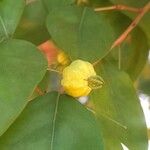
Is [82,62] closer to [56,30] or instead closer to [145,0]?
[56,30]

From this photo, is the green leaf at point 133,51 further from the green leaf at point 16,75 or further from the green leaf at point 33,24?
the green leaf at point 16,75

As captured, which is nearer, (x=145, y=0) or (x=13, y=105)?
(x=13, y=105)

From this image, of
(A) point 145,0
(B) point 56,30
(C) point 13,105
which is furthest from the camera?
(A) point 145,0

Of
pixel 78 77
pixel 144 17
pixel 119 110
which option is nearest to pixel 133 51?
pixel 144 17

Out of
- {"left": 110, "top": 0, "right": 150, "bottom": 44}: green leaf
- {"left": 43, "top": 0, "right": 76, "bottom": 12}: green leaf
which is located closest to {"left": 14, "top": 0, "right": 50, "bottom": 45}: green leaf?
{"left": 43, "top": 0, "right": 76, "bottom": 12}: green leaf

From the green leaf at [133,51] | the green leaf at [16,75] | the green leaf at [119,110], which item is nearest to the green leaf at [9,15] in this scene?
the green leaf at [16,75]

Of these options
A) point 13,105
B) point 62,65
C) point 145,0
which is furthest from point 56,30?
point 145,0

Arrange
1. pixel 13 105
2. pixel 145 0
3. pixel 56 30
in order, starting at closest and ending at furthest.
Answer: pixel 13 105, pixel 56 30, pixel 145 0
